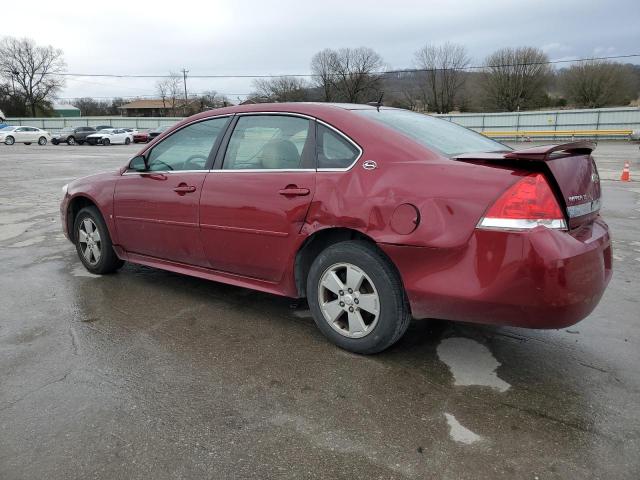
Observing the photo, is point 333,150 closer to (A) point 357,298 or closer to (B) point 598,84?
(A) point 357,298

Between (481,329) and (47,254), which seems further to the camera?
(47,254)

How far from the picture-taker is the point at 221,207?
150 inches

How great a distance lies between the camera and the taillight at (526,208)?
2666 mm

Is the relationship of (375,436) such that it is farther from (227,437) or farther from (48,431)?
(48,431)

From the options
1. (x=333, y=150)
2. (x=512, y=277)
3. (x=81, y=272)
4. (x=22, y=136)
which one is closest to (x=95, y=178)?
(x=81, y=272)

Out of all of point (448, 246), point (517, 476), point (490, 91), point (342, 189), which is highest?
point (490, 91)

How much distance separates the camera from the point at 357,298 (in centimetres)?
324

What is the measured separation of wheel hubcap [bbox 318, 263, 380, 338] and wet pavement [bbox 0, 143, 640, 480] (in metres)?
0.20

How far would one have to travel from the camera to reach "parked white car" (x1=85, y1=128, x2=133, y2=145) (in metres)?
41.8

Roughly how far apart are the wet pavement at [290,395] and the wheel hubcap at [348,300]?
0.66 feet

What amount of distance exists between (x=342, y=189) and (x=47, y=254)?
4.51 metres

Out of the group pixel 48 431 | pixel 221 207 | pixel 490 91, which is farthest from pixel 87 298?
pixel 490 91

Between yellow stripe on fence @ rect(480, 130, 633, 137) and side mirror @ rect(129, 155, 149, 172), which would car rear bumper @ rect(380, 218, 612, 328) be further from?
yellow stripe on fence @ rect(480, 130, 633, 137)

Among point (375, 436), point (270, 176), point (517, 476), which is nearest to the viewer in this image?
point (517, 476)
